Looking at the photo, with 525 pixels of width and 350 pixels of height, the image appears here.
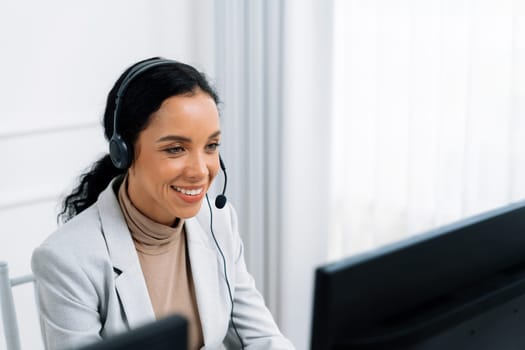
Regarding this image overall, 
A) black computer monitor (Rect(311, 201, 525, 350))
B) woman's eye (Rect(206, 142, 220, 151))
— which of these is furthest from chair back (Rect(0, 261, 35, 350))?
black computer monitor (Rect(311, 201, 525, 350))

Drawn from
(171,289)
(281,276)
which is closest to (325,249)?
(281,276)

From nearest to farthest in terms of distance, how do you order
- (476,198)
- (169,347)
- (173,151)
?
(169,347)
(173,151)
(476,198)

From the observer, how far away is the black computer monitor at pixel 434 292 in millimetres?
801

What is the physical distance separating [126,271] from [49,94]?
4.16ft

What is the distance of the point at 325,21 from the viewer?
259 cm

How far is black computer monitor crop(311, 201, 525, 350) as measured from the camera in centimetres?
80

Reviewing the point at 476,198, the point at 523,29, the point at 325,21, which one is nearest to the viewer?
the point at 523,29

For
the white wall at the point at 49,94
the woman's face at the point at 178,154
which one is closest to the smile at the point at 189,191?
the woman's face at the point at 178,154

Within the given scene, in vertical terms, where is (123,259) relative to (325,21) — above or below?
below

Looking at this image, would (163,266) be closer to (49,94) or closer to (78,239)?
(78,239)

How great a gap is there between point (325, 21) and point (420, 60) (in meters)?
0.40

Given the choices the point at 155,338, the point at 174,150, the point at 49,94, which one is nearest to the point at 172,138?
the point at 174,150

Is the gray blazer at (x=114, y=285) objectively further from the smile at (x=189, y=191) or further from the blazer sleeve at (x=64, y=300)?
the smile at (x=189, y=191)

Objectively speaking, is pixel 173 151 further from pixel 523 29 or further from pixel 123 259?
pixel 523 29
